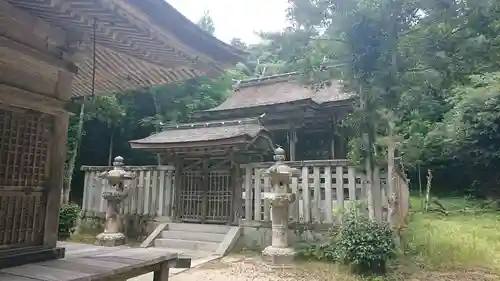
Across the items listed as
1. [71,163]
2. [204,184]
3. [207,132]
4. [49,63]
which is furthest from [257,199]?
[71,163]

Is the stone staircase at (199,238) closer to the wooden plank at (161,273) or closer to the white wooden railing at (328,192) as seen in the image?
the white wooden railing at (328,192)

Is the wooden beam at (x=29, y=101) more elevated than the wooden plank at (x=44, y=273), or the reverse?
the wooden beam at (x=29, y=101)

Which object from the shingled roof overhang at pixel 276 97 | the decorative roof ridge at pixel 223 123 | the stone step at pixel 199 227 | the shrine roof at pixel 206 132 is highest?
the shingled roof overhang at pixel 276 97

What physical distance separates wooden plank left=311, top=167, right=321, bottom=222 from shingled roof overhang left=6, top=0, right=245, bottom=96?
4.98 metres

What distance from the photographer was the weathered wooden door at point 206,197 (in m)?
10.3

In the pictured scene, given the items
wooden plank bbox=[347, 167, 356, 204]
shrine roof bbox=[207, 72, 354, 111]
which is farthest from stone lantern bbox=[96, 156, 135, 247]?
wooden plank bbox=[347, 167, 356, 204]

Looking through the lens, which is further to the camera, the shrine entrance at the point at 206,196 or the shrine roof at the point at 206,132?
the shrine entrance at the point at 206,196

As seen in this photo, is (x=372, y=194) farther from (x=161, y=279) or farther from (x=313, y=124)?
(x=313, y=124)

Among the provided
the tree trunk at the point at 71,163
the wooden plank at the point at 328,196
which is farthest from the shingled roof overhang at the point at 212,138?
the tree trunk at the point at 71,163

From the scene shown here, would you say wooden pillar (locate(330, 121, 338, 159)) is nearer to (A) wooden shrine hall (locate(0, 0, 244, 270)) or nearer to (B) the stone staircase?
(B) the stone staircase

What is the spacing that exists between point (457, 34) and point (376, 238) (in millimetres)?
4427

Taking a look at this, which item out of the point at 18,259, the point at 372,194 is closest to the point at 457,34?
the point at 372,194

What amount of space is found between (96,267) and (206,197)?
7593mm

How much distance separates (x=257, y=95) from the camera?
15.0 meters
